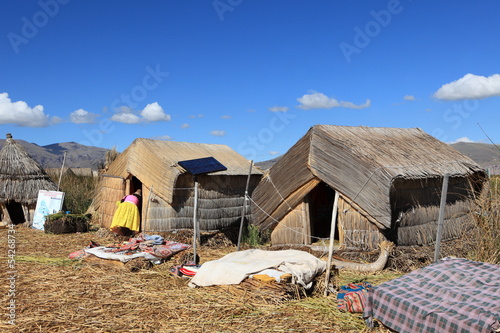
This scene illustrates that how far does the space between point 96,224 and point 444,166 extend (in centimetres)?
956

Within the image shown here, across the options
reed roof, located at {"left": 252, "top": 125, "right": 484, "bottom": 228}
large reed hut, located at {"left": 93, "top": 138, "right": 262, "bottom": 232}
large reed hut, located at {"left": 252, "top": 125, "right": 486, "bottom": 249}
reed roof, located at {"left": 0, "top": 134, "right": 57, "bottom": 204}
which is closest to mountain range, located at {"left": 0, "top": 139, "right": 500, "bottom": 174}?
reed roof, located at {"left": 0, "top": 134, "right": 57, "bottom": 204}

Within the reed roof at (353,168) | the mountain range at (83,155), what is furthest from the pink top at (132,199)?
the mountain range at (83,155)

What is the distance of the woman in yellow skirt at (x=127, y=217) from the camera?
1034 centimetres

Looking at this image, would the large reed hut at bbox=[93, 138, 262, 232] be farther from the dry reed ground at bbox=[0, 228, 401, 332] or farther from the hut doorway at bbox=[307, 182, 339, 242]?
the dry reed ground at bbox=[0, 228, 401, 332]

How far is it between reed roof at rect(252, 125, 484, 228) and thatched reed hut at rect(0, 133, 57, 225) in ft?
23.9

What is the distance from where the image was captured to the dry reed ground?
4.82 meters

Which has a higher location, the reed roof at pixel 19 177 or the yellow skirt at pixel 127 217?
the reed roof at pixel 19 177

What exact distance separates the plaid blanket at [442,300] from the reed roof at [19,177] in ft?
37.1

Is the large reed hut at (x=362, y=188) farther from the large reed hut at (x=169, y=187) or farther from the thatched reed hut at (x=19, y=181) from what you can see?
the thatched reed hut at (x=19, y=181)

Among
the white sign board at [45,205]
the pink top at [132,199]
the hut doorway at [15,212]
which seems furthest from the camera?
the hut doorway at [15,212]

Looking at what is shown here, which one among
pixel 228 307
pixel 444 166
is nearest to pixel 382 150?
pixel 444 166

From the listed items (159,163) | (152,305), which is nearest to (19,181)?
(159,163)

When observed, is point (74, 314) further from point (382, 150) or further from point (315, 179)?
point (382, 150)

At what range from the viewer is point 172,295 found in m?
5.91
